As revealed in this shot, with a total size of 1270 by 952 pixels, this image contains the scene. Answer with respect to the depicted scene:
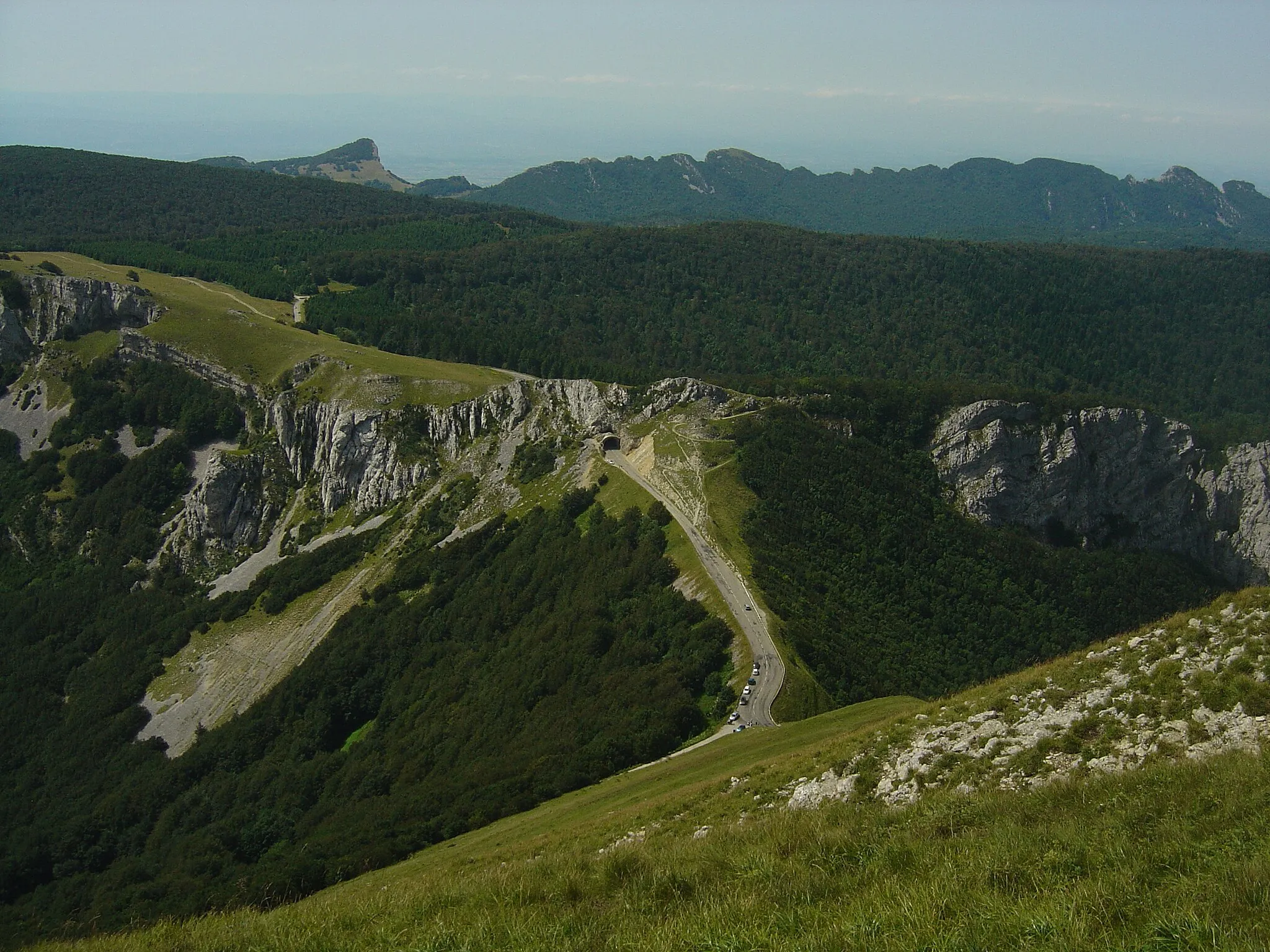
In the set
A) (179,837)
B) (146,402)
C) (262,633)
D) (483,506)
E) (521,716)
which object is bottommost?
(179,837)

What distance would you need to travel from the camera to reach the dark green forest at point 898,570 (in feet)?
214

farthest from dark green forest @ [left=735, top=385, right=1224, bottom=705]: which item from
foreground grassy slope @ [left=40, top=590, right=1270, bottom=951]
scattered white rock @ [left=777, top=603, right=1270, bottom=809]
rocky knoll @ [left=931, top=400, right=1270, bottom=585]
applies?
foreground grassy slope @ [left=40, top=590, right=1270, bottom=951]

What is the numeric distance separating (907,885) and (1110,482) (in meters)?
125

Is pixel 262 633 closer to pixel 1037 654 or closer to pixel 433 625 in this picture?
pixel 433 625

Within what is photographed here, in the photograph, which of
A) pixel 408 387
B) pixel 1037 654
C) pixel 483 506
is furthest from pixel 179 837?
pixel 1037 654

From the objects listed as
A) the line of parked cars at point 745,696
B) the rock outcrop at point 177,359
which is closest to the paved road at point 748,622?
the line of parked cars at point 745,696

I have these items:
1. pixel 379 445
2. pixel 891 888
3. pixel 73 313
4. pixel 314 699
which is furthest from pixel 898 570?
pixel 73 313

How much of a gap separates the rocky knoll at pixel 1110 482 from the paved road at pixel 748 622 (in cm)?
4724

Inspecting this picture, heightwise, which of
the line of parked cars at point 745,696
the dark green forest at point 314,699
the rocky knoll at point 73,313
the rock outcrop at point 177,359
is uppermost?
the rocky knoll at point 73,313

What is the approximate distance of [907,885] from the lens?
12.2 m

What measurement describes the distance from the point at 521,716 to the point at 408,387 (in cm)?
6092

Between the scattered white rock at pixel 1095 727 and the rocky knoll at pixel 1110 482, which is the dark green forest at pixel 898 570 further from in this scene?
the scattered white rock at pixel 1095 727

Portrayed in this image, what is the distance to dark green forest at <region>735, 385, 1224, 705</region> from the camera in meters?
65.3

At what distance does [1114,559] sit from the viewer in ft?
367
